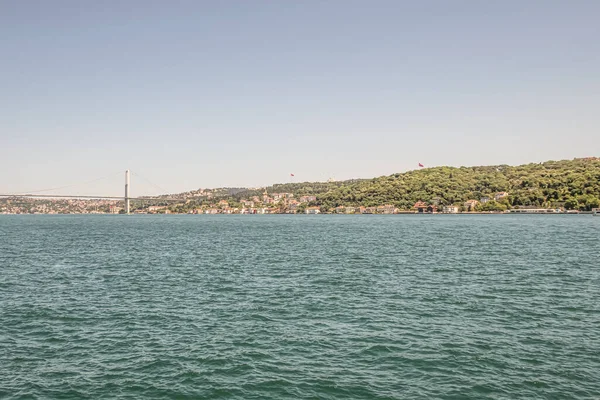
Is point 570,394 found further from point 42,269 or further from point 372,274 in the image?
point 42,269

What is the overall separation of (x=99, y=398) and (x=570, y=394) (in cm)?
1346

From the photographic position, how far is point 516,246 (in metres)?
54.3

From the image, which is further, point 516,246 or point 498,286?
point 516,246

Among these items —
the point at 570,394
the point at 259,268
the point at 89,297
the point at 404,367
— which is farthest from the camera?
the point at 259,268

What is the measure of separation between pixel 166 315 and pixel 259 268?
15.9 m

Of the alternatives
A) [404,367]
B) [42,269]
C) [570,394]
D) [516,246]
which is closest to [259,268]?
[42,269]

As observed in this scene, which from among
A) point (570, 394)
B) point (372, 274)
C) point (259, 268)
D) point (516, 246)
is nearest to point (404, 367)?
point (570, 394)

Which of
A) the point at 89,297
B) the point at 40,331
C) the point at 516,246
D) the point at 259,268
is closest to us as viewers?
the point at 40,331

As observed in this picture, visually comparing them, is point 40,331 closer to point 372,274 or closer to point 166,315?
point 166,315

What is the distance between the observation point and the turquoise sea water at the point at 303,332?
1373 cm

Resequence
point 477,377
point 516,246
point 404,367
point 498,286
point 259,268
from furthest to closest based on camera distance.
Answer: point 516,246 < point 259,268 < point 498,286 < point 404,367 < point 477,377

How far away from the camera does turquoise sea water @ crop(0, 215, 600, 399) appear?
13734 millimetres

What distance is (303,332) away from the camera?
62.1 feet

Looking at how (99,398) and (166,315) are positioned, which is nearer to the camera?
(99,398)
